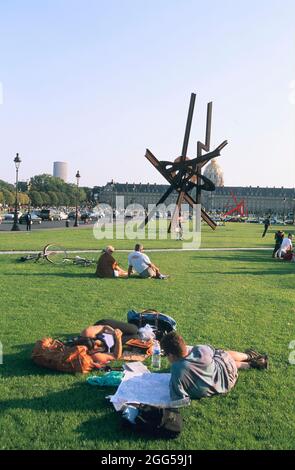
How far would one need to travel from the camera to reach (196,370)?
520 centimetres

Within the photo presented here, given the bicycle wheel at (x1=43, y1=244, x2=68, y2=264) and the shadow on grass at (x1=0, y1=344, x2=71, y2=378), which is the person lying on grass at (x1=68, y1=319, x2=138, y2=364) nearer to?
the shadow on grass at (x1=0, y1=344, x2=71, y2=378)

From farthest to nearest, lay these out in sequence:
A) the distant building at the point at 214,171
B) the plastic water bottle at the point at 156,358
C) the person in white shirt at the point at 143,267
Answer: the distant building at the point at 214,171
the person in white shirt at the point at 143,267
the plastic water bottle at the point at 156,358

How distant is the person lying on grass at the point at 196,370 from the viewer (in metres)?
5.09

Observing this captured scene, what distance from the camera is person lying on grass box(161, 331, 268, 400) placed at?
16.7 feet

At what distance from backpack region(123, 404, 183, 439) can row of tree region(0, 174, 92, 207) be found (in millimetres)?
105411

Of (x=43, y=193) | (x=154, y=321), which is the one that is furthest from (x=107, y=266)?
(x=43, y=193)

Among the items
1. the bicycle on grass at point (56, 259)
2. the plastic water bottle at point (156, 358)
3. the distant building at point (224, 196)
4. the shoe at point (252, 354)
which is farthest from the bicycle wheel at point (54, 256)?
the distant building at point (224, 196)

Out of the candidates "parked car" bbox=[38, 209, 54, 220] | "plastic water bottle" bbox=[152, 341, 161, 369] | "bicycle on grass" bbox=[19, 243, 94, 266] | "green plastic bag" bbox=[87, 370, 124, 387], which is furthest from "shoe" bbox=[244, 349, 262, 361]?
"parked car" bbox=[38, 209, 54, 220]

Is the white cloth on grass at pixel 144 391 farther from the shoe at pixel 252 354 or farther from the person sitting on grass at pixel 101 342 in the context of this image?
the shoe at pixel 252 354

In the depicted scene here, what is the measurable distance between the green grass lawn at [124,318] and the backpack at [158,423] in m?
0.07

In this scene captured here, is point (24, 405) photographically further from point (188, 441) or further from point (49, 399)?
point (188, 441)

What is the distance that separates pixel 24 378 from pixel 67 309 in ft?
11.2

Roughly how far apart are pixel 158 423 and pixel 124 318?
4.06 metres
